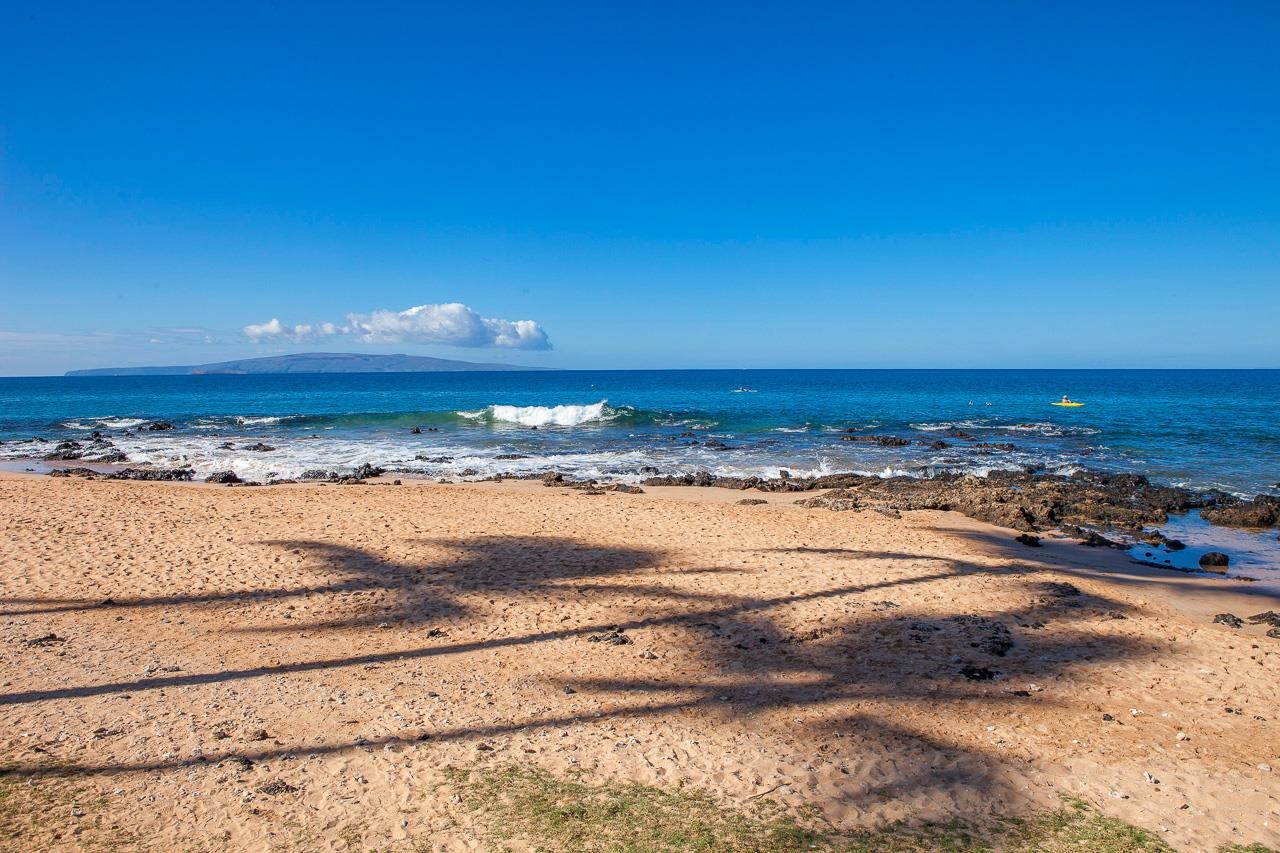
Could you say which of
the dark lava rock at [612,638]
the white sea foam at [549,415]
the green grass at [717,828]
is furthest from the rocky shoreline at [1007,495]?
the white sea foam at [549,415]

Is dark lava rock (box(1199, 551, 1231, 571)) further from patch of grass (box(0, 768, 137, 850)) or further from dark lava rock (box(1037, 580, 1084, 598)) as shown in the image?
patch of grass (box(0, 768, 137, 850))

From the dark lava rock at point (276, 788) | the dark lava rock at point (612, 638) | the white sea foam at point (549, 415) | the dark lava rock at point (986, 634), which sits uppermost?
the white sea foam at point (549, 415)

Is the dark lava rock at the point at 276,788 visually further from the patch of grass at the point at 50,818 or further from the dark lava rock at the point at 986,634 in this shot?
the dark lava rock at the point at 986,634

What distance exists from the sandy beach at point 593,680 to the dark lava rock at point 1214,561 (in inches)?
46.7

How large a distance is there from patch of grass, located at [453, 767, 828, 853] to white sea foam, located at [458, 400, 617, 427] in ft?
125

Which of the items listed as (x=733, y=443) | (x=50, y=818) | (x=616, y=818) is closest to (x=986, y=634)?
(x=616, y=818)

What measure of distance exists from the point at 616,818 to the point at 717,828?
0.67 m

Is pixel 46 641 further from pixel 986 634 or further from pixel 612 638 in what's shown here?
pixel 986 634

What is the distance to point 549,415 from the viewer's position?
45.4 meters

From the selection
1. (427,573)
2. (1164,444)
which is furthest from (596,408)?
(427,573)

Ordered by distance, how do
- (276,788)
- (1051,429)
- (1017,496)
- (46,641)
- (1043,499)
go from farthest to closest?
1. (1051,429)
2. (1017,496)
3. (1043,499)
4. (46,641)
5. (276,788)

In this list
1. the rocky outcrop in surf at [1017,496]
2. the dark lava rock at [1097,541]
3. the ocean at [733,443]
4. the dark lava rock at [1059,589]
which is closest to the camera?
the dark lava rock at [1059,589]

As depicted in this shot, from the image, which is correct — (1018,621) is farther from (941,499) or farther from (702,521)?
(941,499)

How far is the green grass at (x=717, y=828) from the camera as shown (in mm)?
4578
